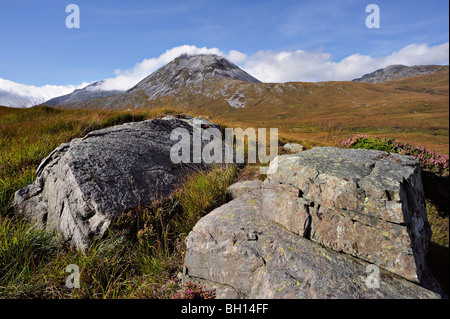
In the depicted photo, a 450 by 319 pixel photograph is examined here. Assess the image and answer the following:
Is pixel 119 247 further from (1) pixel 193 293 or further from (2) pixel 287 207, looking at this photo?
(2) pixel 287 207

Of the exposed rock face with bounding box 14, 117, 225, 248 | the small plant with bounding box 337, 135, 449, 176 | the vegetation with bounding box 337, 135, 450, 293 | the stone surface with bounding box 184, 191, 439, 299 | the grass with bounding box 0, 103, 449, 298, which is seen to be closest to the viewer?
the stone surface with bounding box 184, 191, 439, 299

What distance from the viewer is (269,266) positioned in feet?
8.72

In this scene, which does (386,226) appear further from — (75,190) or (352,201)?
(75,190)

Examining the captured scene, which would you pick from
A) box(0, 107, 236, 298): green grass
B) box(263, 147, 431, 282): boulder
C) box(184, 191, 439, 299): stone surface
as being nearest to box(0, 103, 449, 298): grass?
box(0, 107, 236, 298): green grass

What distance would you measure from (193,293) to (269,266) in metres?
1.09

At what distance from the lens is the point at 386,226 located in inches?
101

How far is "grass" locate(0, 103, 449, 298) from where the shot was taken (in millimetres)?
2922

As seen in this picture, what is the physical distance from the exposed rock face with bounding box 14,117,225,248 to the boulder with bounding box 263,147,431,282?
2788 millimetres

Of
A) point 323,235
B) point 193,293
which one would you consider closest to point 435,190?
point 323,235

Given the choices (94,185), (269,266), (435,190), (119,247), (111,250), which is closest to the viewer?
(269,266)

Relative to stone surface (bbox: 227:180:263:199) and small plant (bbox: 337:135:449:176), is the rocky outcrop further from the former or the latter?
small plant (bbox: 337:135:449:176)

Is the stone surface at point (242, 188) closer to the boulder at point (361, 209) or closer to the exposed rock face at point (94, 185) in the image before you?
the boulder at point (361, 209)

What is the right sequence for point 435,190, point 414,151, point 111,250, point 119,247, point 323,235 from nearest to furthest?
point 323,235, point 111,250, point 119,247, point 435,190, point 414,151
